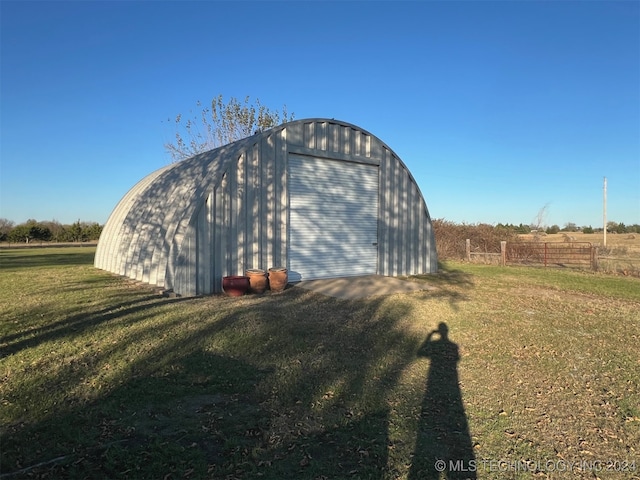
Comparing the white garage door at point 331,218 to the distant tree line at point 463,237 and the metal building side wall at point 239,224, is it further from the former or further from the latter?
the distant tree line at point 463,237

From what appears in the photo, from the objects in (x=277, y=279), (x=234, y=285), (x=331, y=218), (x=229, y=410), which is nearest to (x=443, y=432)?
(x=229, y=410)

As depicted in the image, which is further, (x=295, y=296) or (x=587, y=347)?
(x=295, y=296)

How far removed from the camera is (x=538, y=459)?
3.44m

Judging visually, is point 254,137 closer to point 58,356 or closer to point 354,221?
point 354,221

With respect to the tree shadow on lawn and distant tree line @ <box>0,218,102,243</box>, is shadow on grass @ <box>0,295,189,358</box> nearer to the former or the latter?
the tree shadow on lawn

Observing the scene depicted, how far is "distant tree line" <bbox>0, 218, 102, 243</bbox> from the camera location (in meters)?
44.7

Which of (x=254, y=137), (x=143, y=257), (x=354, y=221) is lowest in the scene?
(x=143, y=257)

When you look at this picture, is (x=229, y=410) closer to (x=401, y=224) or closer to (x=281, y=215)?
(x=281, y=215)

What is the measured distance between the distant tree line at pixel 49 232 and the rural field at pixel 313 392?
143 ft

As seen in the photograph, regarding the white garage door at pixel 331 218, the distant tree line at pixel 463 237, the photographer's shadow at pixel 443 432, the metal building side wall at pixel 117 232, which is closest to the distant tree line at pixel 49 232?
the metal building side wall at pixel 117 232

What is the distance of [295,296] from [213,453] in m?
7.35

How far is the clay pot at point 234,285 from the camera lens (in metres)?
10.6

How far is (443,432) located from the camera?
3850mm

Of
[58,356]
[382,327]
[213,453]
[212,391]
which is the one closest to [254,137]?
[382,327]
